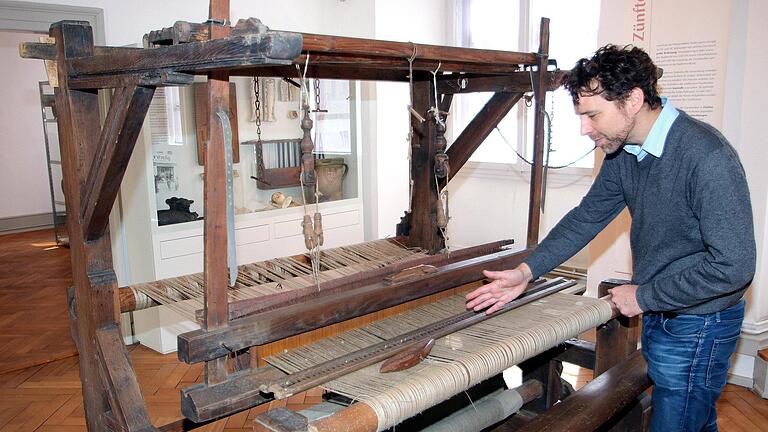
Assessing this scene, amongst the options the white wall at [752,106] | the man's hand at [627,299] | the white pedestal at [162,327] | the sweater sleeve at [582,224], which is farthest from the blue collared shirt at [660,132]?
the white pedestal at [162,327]

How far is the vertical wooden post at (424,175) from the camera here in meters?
2.62

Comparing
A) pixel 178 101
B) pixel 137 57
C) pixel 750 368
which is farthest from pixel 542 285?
pixel 178 101

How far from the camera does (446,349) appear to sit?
1691 mm

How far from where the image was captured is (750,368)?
11.2ft

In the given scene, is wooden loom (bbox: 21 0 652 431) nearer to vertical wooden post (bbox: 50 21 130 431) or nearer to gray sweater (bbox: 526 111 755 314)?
vertical wooden post (bbox: 50 21 130 431)

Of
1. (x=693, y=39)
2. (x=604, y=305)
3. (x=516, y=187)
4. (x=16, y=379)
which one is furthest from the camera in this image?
(x=516, y=187)

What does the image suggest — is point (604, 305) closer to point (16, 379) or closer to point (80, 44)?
point (80, 44)

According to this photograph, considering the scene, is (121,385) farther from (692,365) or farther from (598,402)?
(692,365)

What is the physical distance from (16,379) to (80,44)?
2771mm

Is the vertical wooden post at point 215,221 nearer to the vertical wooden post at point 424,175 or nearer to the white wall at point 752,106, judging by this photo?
the vertical wooden post at point 424,175

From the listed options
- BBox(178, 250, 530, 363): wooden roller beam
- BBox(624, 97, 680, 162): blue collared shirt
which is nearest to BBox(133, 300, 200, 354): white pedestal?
BBox(178, 250, 530, 363): wooden roller beam

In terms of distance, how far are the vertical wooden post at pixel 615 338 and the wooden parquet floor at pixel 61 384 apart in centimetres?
111

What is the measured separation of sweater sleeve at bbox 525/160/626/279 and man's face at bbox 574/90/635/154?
240 millimetres

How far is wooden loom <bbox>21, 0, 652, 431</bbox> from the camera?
1392 mm
